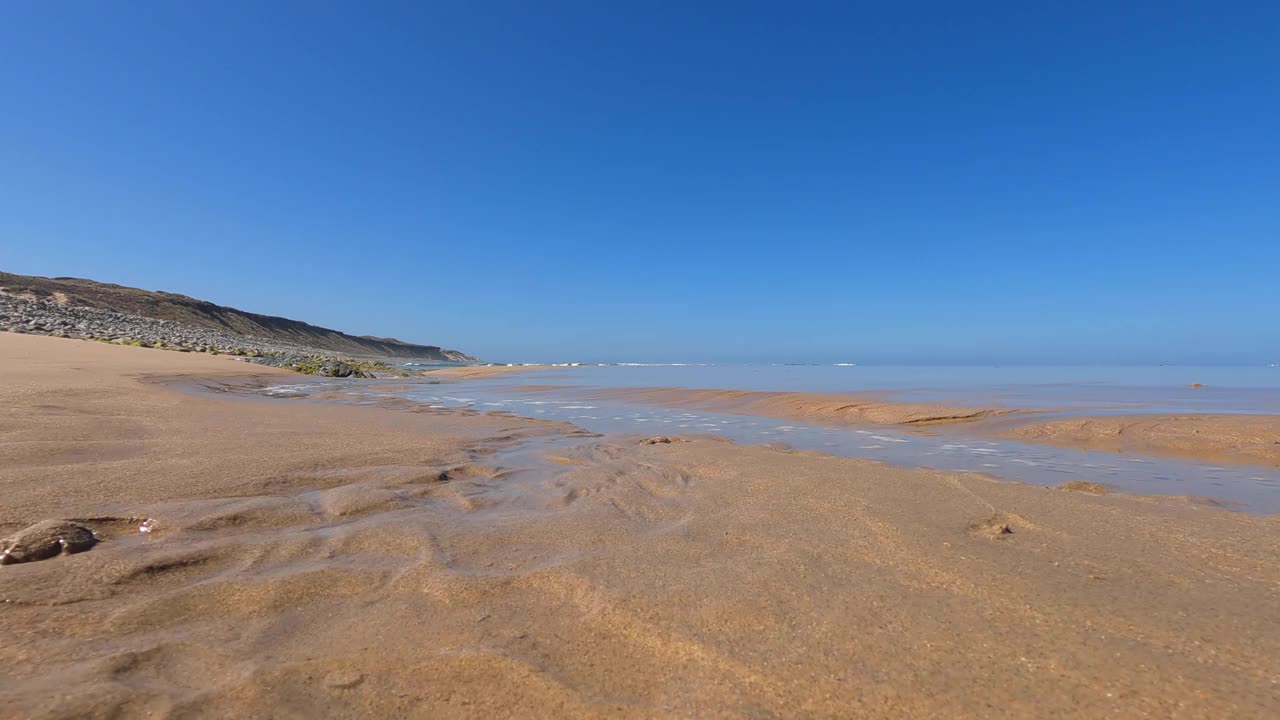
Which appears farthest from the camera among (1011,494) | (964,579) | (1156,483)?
(1156,483)

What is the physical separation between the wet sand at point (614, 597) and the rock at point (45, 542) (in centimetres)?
8

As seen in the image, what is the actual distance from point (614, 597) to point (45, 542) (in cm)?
224

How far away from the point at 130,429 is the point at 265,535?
360cm

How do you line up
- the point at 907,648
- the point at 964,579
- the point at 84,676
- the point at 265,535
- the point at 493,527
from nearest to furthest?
1. the point at 84,676
2. the point at 907,648
3. the point at 964,579
4. the point at 265,535
5. the point at 493,527

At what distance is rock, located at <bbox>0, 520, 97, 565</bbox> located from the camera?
209 centimetres

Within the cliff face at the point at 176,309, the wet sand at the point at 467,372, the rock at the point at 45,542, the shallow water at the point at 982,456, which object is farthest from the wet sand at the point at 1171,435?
the cliff face at the point at 176,309

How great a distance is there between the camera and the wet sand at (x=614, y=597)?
144cm

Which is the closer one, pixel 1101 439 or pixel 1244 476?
pixel 1244 476

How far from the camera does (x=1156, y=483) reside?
4488 mm

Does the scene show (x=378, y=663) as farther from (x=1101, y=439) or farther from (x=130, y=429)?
(x=1101, y=439)

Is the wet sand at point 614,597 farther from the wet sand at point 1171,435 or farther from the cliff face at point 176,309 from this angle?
the cliff face at point 176,309

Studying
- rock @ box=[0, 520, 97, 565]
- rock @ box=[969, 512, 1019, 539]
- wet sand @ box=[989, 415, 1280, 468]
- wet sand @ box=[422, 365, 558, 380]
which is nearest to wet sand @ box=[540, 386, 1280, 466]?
wet sand @ box=[989, 415, 1280, 468]

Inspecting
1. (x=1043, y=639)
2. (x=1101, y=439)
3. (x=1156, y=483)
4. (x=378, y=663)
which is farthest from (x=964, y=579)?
(x=1101, y=439)

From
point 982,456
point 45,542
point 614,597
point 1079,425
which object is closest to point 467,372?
point 1079,425
